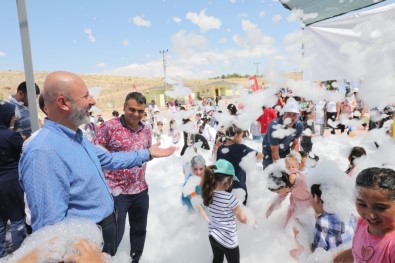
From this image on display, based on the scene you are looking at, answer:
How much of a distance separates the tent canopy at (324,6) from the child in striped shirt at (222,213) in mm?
1510

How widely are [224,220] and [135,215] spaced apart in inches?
38.0

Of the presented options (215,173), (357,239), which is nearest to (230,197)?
(215,173)

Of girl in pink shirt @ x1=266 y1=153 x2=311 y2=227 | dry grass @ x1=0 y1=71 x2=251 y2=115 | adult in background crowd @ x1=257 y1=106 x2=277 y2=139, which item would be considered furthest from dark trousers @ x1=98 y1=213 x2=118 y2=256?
dry grass @ x1=0 y1=71 x2=251 y2=115

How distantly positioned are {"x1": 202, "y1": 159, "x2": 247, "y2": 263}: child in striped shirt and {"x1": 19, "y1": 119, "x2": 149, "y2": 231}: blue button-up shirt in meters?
1.08

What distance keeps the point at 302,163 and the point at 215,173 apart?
1819 millimetres

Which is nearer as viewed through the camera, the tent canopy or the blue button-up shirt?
the blue button-up shirt

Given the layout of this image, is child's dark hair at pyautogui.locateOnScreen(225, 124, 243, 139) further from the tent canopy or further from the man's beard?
the man's beard

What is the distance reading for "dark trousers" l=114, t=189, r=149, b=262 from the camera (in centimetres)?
287

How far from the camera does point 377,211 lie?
4.74 feet

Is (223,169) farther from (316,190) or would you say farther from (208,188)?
(316,190)

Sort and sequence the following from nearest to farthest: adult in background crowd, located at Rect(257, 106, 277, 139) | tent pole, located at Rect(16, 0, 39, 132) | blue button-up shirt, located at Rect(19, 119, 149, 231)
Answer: blue button-up shirt, located at Rect(19, 119, 149, 231) < tent pole, located at Rect(16, 0, 39, 132) < adult in background crowd, located at Rect(257, 106, 277, 139)

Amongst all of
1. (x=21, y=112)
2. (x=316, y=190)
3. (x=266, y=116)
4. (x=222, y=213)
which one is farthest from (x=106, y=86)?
(x=316, y=190)

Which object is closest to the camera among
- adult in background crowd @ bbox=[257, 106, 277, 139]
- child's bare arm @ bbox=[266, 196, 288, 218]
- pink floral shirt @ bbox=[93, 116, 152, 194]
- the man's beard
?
the man's beard

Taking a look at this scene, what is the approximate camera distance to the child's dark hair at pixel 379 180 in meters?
1.43
